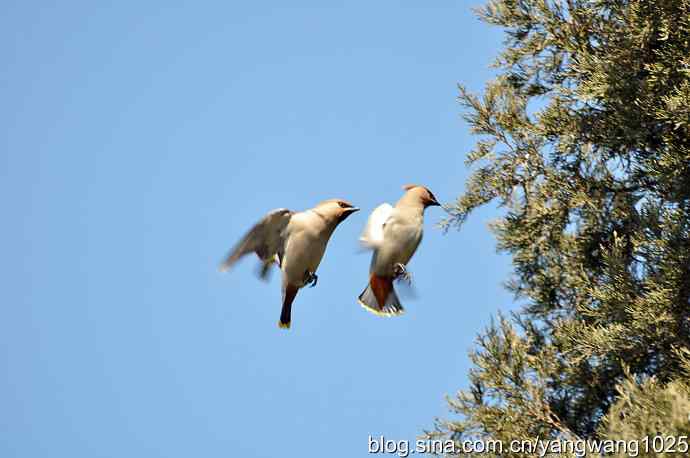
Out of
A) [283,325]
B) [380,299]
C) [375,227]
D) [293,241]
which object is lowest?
[283,325]

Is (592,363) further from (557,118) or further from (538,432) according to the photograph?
(557,118)

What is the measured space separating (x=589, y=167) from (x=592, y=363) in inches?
44.9

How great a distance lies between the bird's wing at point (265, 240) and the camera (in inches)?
235

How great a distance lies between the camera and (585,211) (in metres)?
5.81

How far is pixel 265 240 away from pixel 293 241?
0.73ft

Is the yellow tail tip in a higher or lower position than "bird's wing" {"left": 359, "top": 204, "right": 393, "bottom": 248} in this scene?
lower

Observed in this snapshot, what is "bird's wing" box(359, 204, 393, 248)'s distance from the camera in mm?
5984

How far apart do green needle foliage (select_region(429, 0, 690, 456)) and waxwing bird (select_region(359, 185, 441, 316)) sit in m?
0.34

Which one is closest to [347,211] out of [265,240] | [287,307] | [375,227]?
[375,227]

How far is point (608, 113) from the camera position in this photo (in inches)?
225

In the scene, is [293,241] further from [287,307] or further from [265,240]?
[287,307]

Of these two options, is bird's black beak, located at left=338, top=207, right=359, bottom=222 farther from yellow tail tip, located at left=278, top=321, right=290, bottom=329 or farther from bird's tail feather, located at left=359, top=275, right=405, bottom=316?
yellow tail tip, located at left=278, top=321, right=290, bottom=329

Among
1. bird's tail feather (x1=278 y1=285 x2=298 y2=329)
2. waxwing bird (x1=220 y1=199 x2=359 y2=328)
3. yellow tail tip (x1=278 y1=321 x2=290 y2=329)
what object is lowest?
yellow tail tip (x1=278 y1=321 x2=290 y2=329)

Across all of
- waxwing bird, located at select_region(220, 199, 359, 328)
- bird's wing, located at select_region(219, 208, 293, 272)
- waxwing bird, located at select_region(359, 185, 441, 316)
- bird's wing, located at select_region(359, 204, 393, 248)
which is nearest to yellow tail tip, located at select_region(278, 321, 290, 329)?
waxwing bird, located at select_region(220, 199, 359, 328)
